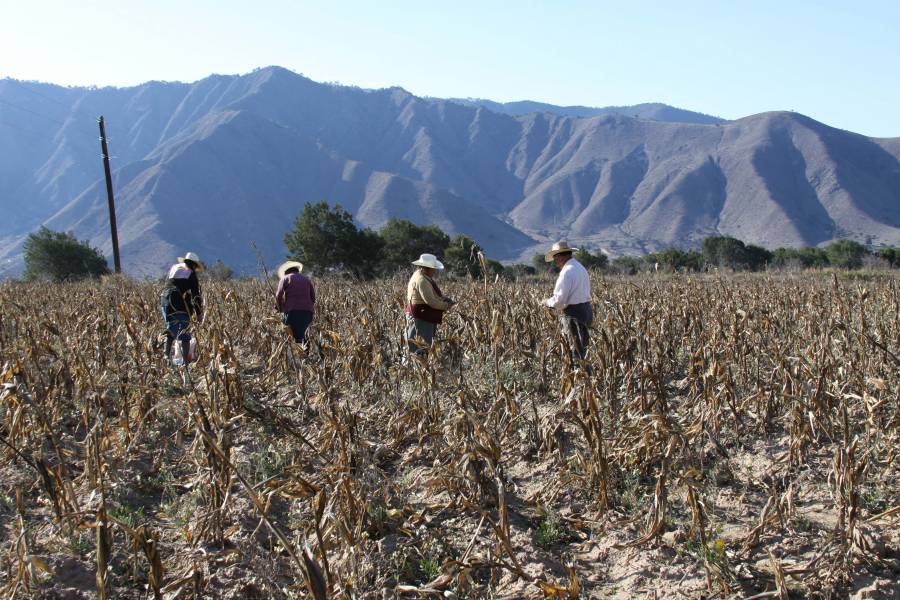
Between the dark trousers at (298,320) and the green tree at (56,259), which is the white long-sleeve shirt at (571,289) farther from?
the green tree at (56,259)

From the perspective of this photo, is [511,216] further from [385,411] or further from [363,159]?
[385,411]

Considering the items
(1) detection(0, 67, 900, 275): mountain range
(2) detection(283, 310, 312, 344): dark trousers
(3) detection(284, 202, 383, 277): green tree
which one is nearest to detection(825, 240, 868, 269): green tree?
(3) detection(284, 202, 383, 277): green tree

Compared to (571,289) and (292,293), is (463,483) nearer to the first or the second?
(571,289)

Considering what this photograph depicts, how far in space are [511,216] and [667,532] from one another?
490 ft

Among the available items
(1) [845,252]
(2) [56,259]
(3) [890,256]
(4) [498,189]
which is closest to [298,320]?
(2) [56,259]

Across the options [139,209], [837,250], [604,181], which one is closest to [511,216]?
[604,181]

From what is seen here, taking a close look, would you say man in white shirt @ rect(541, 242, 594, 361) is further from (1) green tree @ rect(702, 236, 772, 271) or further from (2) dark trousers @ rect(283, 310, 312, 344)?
(1) green tree @ rect(702, 236, 772, 271)

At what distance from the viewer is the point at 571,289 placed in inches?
274

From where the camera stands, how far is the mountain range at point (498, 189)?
11812cm

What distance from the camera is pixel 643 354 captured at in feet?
21.0

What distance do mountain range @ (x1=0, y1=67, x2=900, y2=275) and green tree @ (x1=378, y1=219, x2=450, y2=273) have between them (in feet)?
220

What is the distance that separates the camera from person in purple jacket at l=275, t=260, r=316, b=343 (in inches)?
313

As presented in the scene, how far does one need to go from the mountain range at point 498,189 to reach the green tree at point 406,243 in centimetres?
6715

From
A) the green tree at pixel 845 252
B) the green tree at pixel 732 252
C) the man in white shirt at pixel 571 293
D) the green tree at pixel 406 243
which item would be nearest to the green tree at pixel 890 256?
the green tree at pixel 845 252
